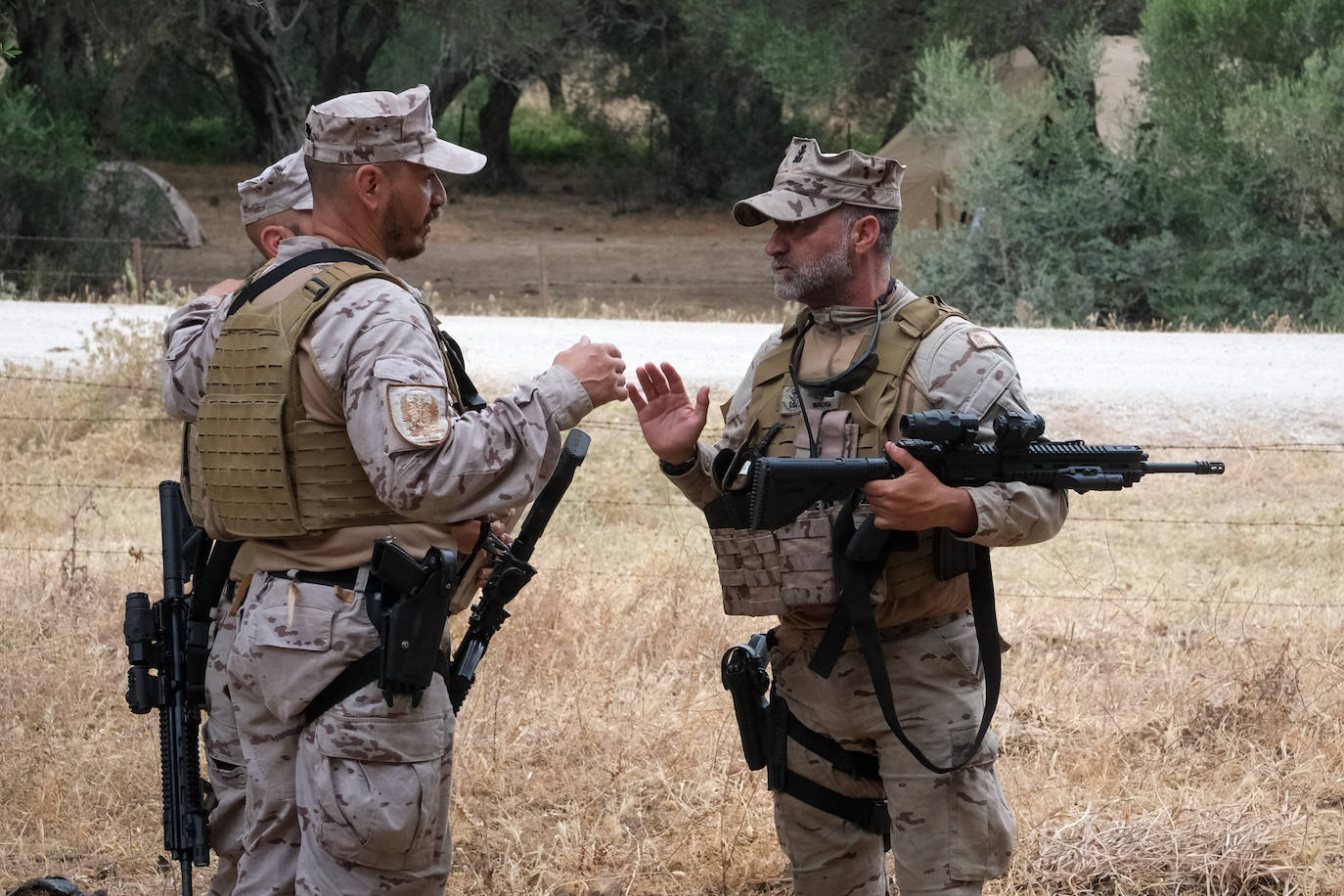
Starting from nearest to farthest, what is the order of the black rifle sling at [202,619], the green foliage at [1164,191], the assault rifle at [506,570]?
1. the assault rifle at [506,570]
2. the black rifle sling at [202,619]
3. the green foliage at [1164,191]

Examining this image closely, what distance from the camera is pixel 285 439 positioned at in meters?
2.77

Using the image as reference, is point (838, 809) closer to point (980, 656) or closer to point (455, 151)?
point (980, 656)

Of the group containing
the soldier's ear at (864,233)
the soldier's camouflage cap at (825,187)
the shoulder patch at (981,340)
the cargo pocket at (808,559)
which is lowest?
the cargo pocket at (808,559)

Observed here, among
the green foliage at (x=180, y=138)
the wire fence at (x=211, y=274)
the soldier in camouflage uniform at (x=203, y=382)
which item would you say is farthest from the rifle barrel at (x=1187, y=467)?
the green foliage at (x=180, y=138)

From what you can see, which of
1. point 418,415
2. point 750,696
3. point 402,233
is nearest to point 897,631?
point 750,696

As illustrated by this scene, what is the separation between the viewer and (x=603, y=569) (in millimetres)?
7023

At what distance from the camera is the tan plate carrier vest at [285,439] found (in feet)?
9.02

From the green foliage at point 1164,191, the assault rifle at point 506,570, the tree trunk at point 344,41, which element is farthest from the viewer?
the tree trunk at point 344,41

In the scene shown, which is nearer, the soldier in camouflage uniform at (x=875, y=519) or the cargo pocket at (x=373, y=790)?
the cargo pocket at (x=373, y=790)

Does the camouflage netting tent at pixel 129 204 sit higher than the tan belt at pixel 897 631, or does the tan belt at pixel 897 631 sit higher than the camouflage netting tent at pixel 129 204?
the tan belt at pixel 897 631

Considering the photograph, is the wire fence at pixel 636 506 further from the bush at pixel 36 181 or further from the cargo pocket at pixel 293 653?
the bush at pixel 36 181

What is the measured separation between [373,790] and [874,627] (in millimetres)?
1081

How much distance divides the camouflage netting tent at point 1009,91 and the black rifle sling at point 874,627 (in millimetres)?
14691

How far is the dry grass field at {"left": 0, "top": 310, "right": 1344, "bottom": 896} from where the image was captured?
13.4 feet
